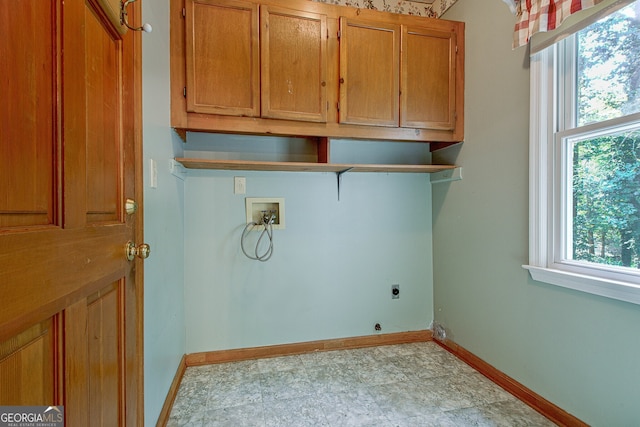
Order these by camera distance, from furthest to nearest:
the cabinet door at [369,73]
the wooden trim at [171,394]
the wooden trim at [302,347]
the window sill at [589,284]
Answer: the wooden trim at [302,347], the cabinet door at [369,73], the wooden trim at [171,394], the window sill at [589,284]

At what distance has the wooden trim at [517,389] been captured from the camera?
1.49 metres

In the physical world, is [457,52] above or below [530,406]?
above

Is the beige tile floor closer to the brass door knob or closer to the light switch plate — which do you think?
the brass door knob

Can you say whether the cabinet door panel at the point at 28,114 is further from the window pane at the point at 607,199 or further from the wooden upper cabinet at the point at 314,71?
the window pane at the point at 607,199

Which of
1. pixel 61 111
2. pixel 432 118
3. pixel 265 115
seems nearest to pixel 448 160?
pixel 432 118

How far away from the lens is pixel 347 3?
91.1 inches

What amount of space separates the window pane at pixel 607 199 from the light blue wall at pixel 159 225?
203cm

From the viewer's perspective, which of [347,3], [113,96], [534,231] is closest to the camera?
[113,96]

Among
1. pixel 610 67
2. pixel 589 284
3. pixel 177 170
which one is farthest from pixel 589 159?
pixel 177 170

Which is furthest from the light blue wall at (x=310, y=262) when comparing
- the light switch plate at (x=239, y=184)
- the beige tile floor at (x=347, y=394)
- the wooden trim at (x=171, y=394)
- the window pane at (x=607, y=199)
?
the window pane at (x=607, y=199)

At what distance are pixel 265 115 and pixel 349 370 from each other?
1.76 m

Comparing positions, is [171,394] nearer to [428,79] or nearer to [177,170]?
[177,170]

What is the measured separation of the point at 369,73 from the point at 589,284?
65.3 inches

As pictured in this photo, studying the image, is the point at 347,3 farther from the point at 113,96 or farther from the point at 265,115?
the point at 113,96
